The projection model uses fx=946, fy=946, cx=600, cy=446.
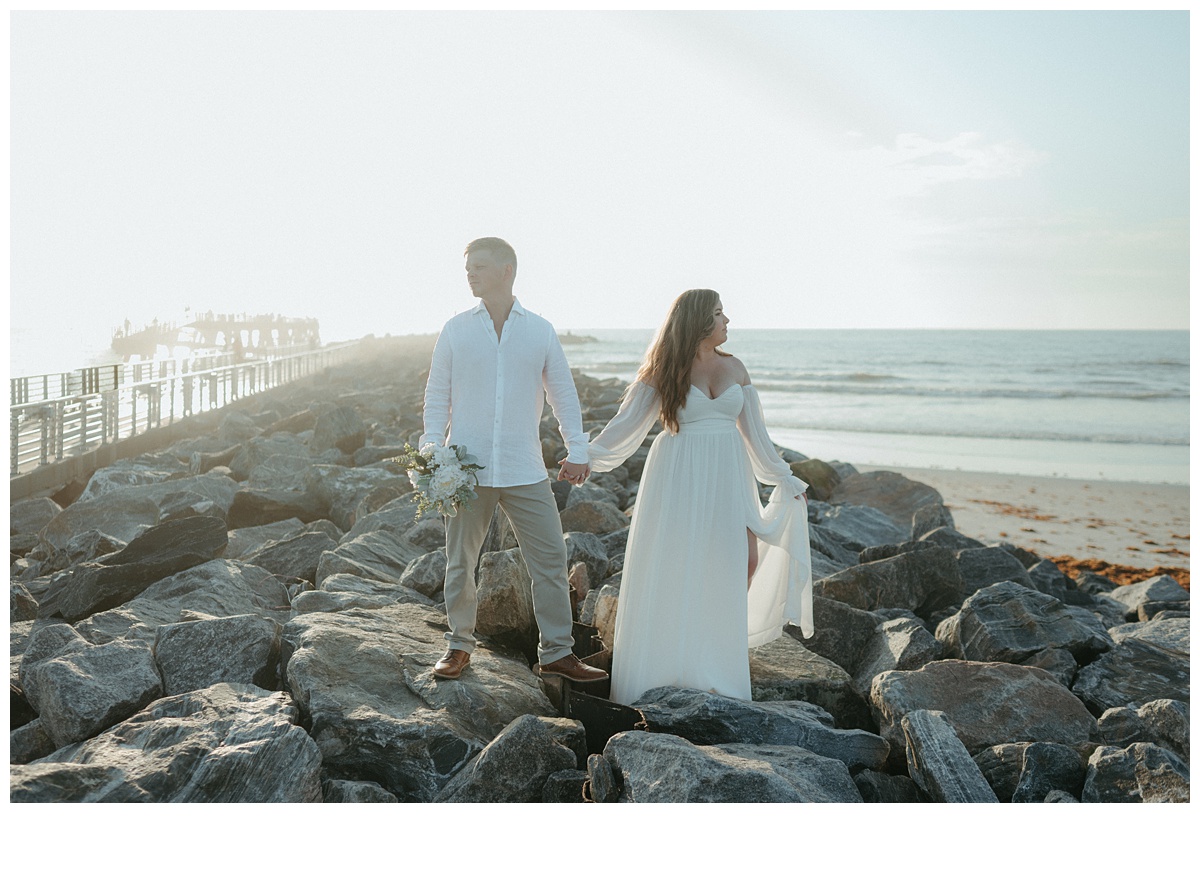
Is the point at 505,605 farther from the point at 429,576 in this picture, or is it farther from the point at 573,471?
the point at 429,576

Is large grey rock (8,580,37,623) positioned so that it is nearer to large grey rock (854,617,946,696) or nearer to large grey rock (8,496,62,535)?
large grey rock (8,496,62,535)

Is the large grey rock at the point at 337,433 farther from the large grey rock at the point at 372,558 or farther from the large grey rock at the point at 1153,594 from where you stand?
the large grey rock at the point at 1153,594

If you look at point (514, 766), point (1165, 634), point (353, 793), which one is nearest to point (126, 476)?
point (353, 793)

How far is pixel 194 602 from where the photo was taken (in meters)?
5.19

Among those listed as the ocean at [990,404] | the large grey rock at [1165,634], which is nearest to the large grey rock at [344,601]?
the large grey rock at [1165,634]

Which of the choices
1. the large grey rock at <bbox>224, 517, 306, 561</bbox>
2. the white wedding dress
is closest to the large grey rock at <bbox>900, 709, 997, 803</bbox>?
the white wedding dress

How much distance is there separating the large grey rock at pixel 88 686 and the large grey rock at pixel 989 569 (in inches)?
195

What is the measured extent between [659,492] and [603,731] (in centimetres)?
110

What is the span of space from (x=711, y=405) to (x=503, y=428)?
953mm

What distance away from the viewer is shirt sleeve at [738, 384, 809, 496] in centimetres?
446

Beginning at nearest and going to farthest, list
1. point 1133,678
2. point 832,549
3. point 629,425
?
point 629,425, point 1133,678, point 832,549

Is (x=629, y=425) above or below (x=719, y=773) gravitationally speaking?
above

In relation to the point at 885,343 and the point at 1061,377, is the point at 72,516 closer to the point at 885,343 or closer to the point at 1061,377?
the point at 1061,377

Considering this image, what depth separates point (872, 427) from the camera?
23719 mm
